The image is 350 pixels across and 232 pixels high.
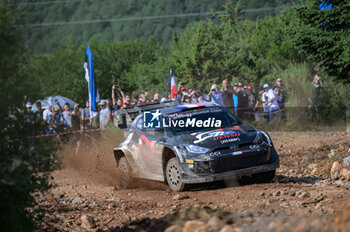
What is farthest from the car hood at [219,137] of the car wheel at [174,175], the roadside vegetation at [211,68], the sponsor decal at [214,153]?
the roadside vegetation at [211,68]

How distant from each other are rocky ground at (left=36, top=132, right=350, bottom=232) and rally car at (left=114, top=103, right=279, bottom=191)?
347mm

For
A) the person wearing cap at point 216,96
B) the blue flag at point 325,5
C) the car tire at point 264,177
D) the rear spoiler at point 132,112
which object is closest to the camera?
the car tire at point 264,177

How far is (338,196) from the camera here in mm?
8383

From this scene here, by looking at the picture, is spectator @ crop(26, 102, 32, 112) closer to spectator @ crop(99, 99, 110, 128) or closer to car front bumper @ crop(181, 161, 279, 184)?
car front bumper @ crop(181, 161, 279, 184)

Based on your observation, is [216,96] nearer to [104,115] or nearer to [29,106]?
[104,115]

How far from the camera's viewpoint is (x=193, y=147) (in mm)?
9664

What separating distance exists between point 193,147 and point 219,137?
55 centimetres

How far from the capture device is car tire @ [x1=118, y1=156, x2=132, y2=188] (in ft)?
38.3

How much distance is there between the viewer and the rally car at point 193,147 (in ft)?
31.2

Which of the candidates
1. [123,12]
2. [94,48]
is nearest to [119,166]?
[94,48]

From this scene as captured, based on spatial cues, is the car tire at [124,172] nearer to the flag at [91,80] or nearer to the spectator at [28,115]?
the spectator at [28,115]

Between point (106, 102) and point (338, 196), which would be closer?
point (338, 196)

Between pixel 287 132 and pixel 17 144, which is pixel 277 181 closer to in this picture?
pixel 17 144

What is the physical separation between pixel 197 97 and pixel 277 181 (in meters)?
10.0
